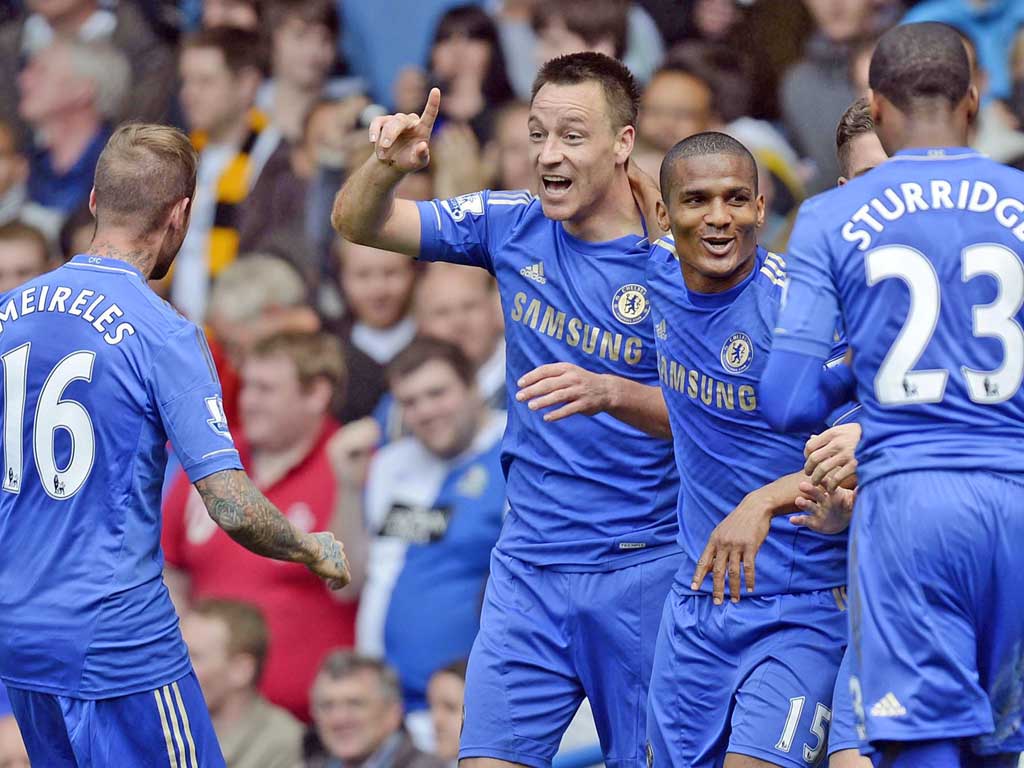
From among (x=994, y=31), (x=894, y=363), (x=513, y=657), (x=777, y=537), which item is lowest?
(x=513, y=657)

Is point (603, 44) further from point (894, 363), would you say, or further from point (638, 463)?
point (894, 363)

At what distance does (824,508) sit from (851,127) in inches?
54.9

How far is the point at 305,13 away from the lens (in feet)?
30.7

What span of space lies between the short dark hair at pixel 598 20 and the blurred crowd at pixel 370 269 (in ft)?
0.04

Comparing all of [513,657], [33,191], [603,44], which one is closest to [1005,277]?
[513,657]

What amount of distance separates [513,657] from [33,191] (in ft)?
19.8

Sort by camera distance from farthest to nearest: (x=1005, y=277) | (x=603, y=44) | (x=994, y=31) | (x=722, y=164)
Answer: (x=603, y=44), (x=994, y=31), (x=722, y=164), (x=1005, y=277)

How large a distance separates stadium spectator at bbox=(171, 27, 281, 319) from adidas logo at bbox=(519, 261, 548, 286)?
4.16 meters

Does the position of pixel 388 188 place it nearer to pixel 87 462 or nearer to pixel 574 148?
pixel 574 148

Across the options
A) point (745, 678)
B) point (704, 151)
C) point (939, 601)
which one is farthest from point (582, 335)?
point (939, 601)

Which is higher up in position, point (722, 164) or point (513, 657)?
point (722, 164)

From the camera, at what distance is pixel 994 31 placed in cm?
761

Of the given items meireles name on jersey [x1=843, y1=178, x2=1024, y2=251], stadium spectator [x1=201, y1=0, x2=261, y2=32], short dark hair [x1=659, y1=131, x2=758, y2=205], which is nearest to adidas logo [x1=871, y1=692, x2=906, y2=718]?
meireles name on jersey [x1=843, y1=178, x2=1024, y2=251]

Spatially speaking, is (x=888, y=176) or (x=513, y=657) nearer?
(x=888, y=176)
